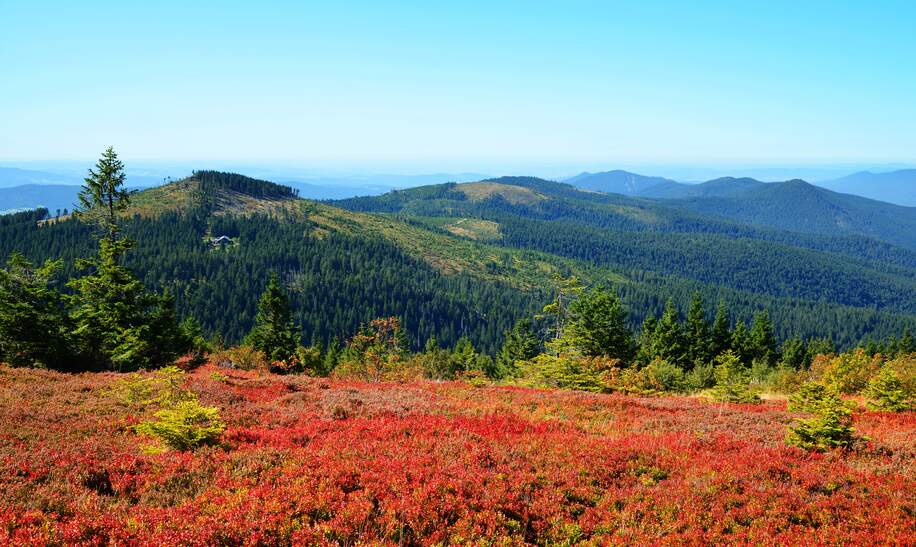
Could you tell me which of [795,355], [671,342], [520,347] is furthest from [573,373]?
[795,355]

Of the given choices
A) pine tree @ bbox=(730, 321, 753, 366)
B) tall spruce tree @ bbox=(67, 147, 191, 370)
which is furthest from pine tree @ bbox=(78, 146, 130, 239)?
pine tree @ bbox=(730, 321, 753, 366)

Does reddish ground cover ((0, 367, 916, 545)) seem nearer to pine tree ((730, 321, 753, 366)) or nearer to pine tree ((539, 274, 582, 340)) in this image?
pine tree ((539, 274, 582, 340))

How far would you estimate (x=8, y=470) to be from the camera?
383 inches

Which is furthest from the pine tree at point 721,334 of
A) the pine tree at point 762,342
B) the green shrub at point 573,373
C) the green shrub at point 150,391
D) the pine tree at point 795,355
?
the green shrub at point 150,391

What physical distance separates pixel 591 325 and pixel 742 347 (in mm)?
27220

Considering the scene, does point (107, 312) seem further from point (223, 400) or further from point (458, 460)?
point (458, 460)

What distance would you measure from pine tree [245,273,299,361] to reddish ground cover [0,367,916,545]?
116ft

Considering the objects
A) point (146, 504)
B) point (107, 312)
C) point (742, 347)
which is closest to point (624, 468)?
point (146, 504)

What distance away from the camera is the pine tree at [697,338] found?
6500 centimetres

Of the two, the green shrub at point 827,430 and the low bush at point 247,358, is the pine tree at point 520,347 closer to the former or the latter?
the low bush at point 247,358

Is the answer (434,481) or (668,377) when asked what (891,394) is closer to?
(434,481)

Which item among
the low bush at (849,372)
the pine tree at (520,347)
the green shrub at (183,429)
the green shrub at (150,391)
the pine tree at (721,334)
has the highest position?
the green shrub at (183,429)

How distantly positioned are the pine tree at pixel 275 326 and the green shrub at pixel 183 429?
40760 millimetres

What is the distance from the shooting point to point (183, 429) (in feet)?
39.8
